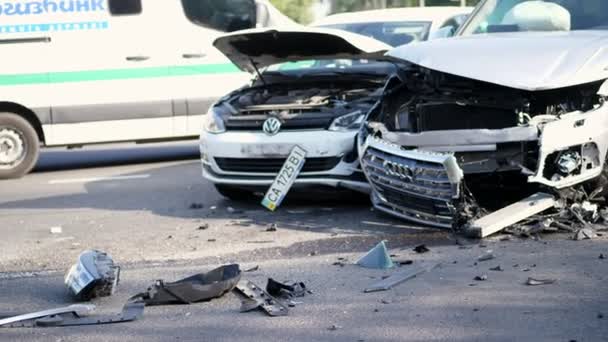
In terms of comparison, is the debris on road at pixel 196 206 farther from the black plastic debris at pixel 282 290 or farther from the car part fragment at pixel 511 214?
the black plastic debris at pixel 282 290

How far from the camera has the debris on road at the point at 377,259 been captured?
7.52 m

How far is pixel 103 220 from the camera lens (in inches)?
408

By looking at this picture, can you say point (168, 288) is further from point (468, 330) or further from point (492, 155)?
point (492, 155)

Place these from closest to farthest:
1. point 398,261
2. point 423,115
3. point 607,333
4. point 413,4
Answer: point 607,333 < point 398,261 < point 423,115 < point 413,4

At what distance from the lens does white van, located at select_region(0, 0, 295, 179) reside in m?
13.4

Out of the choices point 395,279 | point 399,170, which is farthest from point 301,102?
point 395,279

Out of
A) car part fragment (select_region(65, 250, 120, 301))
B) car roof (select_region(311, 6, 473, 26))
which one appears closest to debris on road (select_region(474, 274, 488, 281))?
car part fragment (select_region(65, 250, 120, 301))

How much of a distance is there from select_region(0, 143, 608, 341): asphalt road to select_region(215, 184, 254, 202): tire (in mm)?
111

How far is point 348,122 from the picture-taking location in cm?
995

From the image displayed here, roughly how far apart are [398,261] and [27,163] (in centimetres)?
714

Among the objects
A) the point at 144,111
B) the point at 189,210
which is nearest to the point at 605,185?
the point at 189,210

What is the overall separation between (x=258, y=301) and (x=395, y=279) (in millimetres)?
902

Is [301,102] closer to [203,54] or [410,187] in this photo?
[410,187]

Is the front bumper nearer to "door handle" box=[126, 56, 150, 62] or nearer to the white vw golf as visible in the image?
the white vw golf
